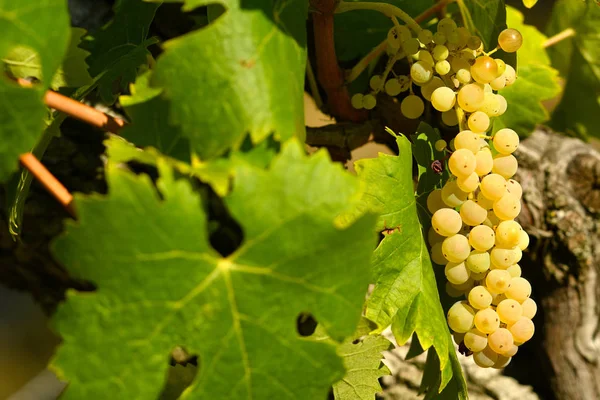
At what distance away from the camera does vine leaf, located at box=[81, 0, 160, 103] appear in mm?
663

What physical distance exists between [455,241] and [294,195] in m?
0.24

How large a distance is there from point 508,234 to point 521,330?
10 centimetres

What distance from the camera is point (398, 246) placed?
0.62m

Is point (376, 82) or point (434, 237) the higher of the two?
point (376, 82)

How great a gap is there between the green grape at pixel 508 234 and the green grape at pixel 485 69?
155 mm

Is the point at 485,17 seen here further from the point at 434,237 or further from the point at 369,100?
the point at 434,237

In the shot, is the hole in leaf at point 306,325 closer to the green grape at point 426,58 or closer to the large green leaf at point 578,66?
the green grape at point 426,58

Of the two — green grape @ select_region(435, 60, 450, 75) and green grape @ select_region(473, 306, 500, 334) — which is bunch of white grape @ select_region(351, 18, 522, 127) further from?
green grape @ select_region(473, 306, 500, 334)

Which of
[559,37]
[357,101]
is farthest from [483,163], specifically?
[559,37]

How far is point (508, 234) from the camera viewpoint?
0.61m

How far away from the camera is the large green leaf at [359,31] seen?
32.9 inches

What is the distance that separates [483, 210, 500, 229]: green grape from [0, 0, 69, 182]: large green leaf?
443 mm

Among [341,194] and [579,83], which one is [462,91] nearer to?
[341,194]

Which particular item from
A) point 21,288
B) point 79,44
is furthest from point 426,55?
point 21,288
